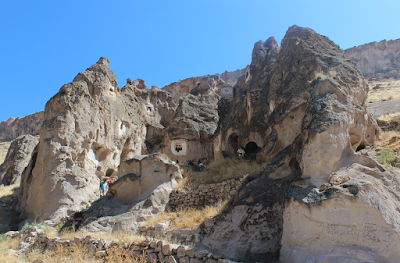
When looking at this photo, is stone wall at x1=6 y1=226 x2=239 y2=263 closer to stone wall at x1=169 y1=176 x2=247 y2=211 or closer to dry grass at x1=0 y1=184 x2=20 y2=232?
stone wall at x1=169 y1=176 x2=247 y2=211

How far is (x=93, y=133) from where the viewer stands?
51.1 ft

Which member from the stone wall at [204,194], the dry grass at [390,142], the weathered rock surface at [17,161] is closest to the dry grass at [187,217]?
the stone wall at [204,194]

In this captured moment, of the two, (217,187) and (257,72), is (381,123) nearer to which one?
(217,187)

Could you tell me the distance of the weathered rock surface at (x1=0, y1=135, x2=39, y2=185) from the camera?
2012cm

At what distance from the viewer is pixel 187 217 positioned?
9.13 metres

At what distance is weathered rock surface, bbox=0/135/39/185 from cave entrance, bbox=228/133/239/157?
14.9 metres

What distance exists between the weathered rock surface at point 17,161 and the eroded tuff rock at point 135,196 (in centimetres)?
1228

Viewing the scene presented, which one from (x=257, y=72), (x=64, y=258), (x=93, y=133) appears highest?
(x=257, y=72)

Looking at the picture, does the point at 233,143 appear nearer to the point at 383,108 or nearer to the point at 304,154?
the point at 383,108

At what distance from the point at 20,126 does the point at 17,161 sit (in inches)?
1128

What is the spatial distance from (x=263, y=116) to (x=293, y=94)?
3.10 meters

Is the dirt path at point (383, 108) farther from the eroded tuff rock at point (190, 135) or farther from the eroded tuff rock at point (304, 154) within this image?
the eroded tuff rock at point (190, 135)

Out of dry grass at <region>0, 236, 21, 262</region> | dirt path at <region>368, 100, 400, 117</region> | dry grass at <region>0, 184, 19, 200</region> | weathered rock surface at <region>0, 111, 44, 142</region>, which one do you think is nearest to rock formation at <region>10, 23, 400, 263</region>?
dry grass at <region>0, 236, 21, 262</region>

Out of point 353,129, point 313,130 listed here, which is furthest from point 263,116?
point 313,130
